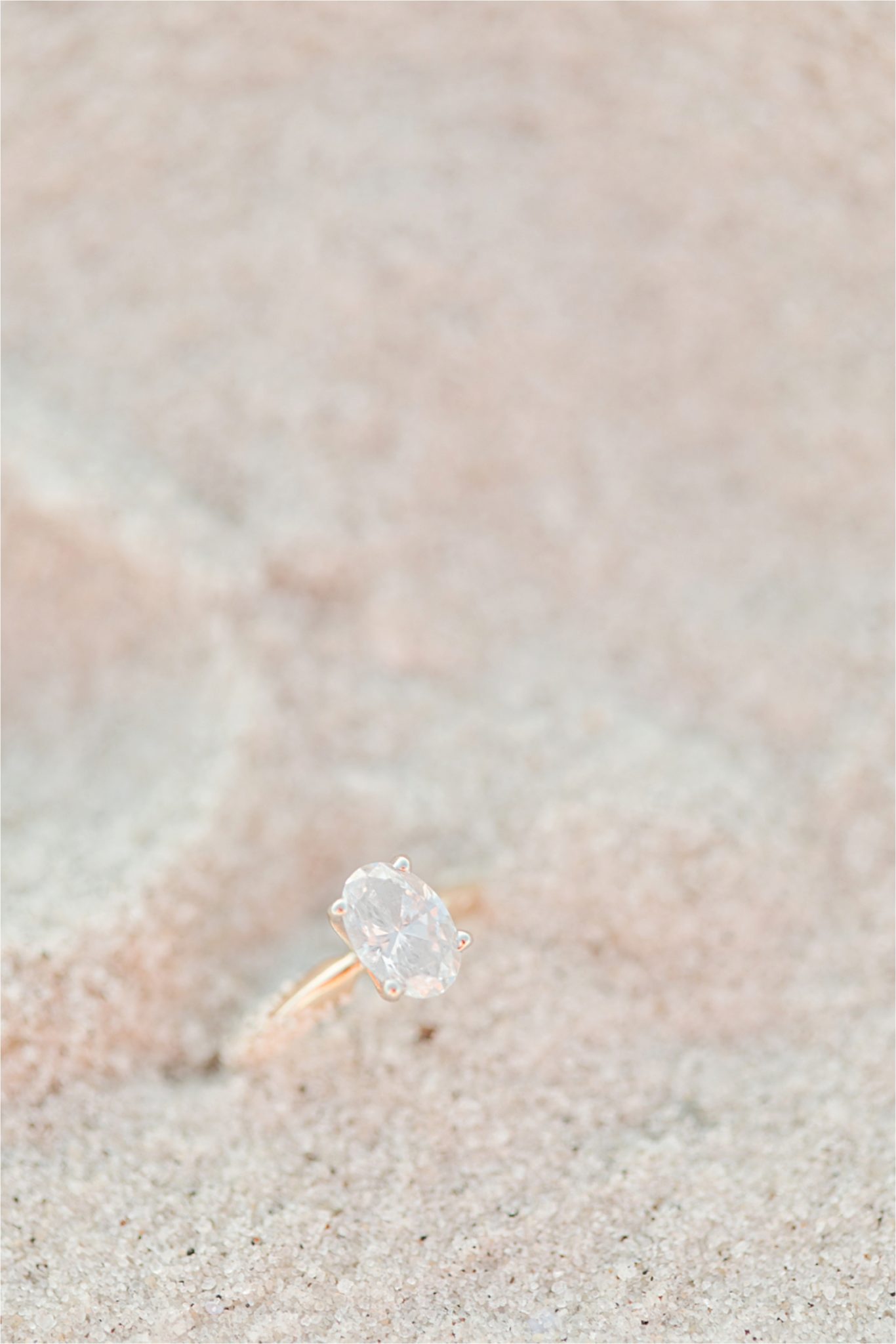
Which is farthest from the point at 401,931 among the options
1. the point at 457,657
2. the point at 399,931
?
the point at 457,657

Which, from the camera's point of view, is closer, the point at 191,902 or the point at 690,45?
the point at 191,902

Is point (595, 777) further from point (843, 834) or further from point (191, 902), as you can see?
point (191, 902)

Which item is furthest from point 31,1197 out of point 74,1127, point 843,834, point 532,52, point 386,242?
point 532,52

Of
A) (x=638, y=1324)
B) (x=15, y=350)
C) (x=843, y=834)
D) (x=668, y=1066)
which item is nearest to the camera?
(x=638, y=1324)

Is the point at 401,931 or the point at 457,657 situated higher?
the point at 457,657

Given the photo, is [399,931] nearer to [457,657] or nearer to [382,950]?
[382,950]
